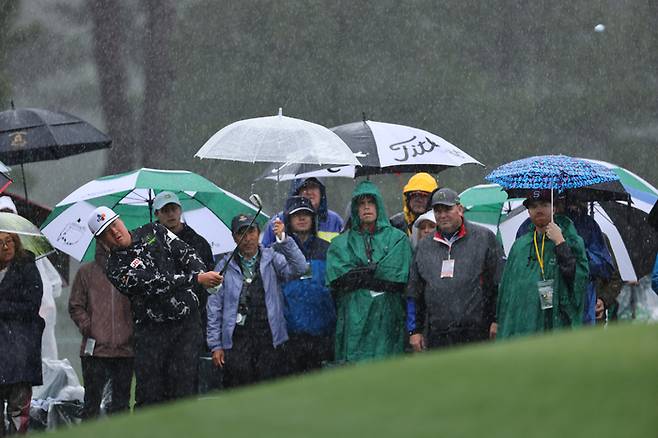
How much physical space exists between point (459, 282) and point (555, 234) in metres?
0.75

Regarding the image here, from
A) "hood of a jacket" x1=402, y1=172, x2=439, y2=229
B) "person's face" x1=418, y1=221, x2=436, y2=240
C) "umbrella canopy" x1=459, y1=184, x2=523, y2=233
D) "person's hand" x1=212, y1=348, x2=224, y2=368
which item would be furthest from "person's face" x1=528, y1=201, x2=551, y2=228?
"umbrella canopy" x1=459, y1=184, x2=523, y2=233

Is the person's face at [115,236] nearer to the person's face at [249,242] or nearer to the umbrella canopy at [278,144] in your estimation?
the umbrella canopy at [278,144]

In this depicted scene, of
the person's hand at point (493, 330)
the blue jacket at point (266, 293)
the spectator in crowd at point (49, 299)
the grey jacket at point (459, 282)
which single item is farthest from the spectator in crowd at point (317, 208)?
the spectator in crowd at point (49, 299)

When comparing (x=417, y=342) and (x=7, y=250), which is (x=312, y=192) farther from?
(x=7, y=250)

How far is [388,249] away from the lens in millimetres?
8961

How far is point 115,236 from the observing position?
8.65m

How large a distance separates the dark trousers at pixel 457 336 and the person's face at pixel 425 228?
1093 mm

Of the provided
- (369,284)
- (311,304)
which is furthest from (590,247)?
(311,304)

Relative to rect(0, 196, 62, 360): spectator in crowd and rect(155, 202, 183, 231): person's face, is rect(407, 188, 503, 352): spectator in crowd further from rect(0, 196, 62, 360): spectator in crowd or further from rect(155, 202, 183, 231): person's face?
rect(0, 196, 62, 360): spectator in crowd

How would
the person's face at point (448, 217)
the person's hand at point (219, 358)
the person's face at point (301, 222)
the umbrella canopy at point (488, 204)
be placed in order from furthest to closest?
the umbrella canopy at point (488, 204) → the person's face at point (301, 222) → the person's hand at point (219, 358) → the person's face at point (448, 217)

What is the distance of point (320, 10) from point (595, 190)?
19.2m

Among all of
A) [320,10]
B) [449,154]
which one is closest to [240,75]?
[320,10]

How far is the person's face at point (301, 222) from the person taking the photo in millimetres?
9422

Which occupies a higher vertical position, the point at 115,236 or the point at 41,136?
the point at 41,136
